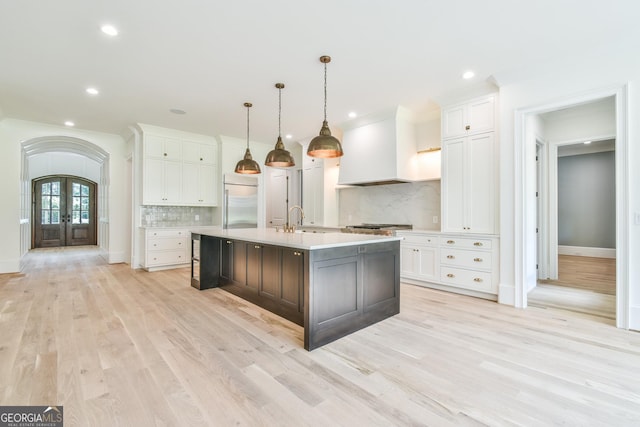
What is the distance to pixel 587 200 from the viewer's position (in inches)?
291

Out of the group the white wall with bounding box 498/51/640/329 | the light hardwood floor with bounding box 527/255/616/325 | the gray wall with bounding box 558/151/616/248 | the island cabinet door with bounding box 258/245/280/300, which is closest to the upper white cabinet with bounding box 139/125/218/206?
the island cabinet door with bounding box 258/245/280/300

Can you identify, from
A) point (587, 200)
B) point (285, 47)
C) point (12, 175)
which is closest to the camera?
point (285, 47)

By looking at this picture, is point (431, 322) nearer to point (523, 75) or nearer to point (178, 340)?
point (178, 340)

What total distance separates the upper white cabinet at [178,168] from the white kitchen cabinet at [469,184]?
15.6ft

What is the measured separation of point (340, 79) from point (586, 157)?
280 inches

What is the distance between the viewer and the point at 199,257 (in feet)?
14.6

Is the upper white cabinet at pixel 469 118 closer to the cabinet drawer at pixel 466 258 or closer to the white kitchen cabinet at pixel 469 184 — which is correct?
the white kitchen cabinet at pixel 469 184

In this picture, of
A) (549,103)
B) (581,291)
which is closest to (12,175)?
(549,103)

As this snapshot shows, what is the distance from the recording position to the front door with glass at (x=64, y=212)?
947 cm

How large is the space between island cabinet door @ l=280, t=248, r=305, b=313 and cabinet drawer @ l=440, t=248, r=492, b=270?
232cm

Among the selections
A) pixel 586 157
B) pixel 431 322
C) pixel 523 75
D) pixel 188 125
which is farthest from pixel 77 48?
pixel 586 157

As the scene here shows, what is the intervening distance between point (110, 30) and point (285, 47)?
5.12 feet

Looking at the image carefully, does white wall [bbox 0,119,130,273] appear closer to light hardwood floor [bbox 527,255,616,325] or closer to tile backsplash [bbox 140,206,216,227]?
tile backsplash [bbox 140,206,216,227]

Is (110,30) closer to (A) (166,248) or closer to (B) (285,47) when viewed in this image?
(B) (285,47)
